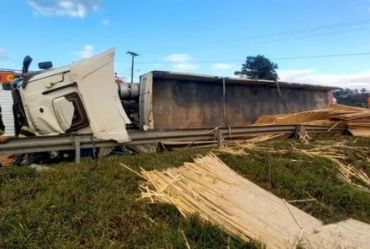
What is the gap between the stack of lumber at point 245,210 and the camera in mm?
3359

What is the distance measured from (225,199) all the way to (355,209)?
188cm

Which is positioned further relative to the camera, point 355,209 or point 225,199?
point 355,209

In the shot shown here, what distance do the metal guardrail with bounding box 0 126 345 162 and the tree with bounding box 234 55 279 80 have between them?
38.8 meters

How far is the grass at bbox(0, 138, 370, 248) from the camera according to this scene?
3.05 m

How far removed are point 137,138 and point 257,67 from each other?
43.8 metres

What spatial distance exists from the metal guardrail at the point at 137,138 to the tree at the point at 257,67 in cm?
3881

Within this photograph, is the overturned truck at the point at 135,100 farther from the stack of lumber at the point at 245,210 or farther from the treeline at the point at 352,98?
the treeline at the point at 352,98

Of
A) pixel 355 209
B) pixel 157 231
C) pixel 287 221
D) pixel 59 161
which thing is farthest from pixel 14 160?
pixel 355 209

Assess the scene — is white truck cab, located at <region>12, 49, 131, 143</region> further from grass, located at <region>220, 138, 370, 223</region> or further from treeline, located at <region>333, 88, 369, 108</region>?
treeline, located at <region>333, 88, 369, 108</region>

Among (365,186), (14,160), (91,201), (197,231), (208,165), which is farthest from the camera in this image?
(14,160)

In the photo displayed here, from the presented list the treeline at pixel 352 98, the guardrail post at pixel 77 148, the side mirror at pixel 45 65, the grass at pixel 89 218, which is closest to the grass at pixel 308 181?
the grass at pixel 89 218

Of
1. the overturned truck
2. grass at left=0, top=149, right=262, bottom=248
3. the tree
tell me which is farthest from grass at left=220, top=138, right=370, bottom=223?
the tree

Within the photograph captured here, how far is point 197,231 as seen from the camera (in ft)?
10.6

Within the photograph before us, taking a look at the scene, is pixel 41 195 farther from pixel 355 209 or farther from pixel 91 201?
pixel 355 209
